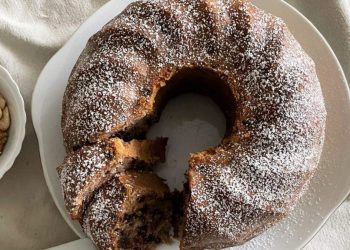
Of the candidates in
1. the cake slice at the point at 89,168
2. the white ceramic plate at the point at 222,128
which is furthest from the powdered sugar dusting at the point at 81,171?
the white ceramic plate at the point at 222,128

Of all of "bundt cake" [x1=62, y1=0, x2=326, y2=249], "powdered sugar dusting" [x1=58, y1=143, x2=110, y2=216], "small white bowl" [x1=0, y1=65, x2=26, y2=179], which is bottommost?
"small white bowl" [x1=0, y1=65, x2=26, y2=179]

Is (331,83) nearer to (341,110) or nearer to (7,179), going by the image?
(341,110)

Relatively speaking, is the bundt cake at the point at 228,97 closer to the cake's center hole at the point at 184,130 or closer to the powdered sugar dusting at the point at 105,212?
the powdered sugar dusting at the point at 105,212

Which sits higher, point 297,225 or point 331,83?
point 331,83

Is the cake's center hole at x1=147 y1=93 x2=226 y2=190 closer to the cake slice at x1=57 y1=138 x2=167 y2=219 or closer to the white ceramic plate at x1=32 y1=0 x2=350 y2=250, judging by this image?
the white ceramic plate at x1=32 y1=0 x2=350 y2=250

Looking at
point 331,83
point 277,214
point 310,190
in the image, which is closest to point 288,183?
point 277,214

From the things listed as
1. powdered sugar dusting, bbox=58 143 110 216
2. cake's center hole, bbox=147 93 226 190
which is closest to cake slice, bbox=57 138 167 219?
powdered sugar dusting, bbox=58 143 110 216
